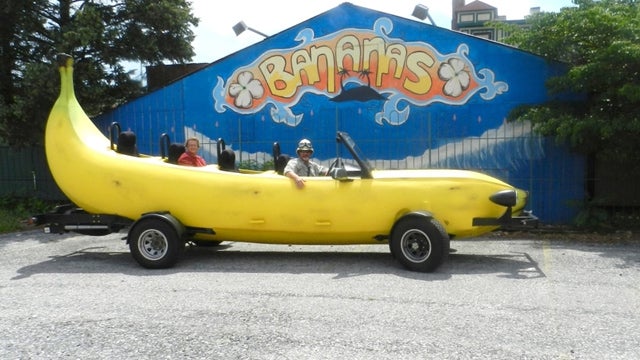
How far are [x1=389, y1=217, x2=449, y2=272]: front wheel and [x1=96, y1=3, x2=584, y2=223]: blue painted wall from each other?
4.38m

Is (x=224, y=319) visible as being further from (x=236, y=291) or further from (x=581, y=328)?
(x=581, y=328)

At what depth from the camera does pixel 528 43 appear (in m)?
9.20

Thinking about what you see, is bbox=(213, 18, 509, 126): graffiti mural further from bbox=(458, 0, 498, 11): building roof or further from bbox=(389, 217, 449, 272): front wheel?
bbox=(458, 0, 498, 11): building roof

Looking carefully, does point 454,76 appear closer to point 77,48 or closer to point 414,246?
point 414,246

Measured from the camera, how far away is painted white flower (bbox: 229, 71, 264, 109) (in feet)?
34.5

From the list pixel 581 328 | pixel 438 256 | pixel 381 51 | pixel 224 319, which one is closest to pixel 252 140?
pixel 381 51

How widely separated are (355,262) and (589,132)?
4389mm

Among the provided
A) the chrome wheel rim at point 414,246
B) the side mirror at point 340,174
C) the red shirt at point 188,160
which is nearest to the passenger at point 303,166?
the side mirror at point 340,174

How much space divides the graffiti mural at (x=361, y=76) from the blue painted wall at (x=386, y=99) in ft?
0.06

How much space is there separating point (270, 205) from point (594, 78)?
17.7ft

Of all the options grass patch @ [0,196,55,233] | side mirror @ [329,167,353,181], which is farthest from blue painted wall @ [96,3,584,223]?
side mirror @ [329,167,353,181]

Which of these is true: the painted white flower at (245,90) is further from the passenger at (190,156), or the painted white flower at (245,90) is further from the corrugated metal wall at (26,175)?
the corrugated metal wall at (26,175)

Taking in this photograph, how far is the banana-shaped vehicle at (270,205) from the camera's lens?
222 inches

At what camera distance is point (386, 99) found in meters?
9.84
